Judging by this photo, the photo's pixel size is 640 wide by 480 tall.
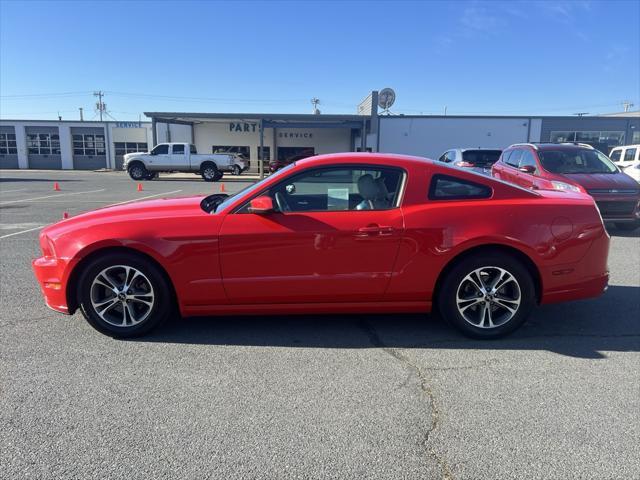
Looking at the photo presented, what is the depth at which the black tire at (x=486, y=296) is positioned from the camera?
3.75 m

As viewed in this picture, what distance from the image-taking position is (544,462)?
2.34 metres

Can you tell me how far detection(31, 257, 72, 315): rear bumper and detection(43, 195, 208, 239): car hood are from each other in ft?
0.78

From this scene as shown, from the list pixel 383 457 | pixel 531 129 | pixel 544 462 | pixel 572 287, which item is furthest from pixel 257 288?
pixel 531 129

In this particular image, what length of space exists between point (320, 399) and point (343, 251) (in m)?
1.20

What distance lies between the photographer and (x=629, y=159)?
15242 mm

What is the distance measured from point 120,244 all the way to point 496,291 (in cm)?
311

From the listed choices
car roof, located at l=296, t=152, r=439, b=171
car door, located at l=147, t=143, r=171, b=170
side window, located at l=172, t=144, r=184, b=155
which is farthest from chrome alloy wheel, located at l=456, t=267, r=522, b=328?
car door, located at l=147, t=143, r=171, b=170

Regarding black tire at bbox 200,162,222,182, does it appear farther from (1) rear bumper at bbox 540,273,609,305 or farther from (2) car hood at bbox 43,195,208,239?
(1) rear bumper at bbox 540,273,609,305

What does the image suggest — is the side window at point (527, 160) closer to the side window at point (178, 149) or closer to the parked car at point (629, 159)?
the parked car at point (629, 159)

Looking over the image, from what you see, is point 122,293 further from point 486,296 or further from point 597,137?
point 597,137

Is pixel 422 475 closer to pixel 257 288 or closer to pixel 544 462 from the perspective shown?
pixel 544 462

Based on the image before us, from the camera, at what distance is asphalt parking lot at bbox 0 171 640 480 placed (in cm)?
234

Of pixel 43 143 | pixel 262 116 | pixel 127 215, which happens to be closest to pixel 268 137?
pixel 262 116

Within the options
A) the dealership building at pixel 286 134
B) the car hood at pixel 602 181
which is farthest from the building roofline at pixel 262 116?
the car hood at pixel 602 181
